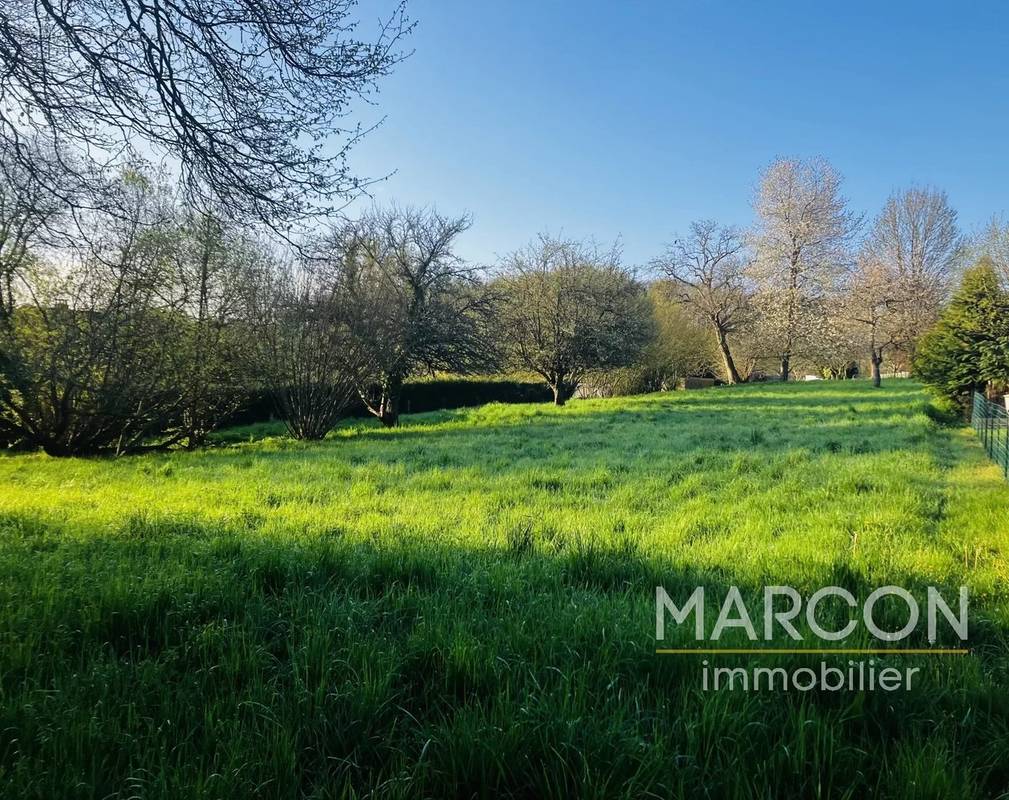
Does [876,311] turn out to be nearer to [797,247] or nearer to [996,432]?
[797,247]

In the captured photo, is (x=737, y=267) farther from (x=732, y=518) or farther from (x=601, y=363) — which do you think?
(x=732, y=518)

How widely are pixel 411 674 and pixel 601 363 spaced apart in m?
22.7

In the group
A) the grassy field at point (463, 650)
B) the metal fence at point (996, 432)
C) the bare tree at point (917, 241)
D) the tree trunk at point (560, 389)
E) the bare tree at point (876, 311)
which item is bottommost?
the grassy field at point (463, 650)

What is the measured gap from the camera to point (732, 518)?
484cm

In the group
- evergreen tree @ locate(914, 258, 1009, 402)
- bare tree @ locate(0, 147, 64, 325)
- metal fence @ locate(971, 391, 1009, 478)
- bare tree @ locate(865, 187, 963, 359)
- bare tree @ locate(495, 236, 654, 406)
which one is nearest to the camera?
bare tree @ locate(0, 147, 64, 325)

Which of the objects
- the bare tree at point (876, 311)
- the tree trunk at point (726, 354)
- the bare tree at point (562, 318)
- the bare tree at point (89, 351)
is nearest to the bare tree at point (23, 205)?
the bare tree at point (89, 351)

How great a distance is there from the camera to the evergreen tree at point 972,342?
13.2m

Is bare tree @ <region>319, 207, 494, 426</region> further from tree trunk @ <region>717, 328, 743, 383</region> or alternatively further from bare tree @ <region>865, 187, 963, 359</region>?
bare tree @ <region>865, 187, 963, 359</region>

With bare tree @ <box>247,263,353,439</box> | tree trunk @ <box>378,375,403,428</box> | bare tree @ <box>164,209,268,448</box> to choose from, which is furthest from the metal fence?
tree trunk @ <box>378,375,403,428</box>

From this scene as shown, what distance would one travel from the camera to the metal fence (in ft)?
21.9

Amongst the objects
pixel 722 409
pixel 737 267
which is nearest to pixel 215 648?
pixel 722 409

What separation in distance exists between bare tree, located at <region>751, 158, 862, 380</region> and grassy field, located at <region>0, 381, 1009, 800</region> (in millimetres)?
24861

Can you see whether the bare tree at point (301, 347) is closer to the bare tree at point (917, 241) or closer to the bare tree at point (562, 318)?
the bare tree at point (562, 318)

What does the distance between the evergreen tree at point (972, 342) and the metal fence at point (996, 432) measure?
15.3ft
